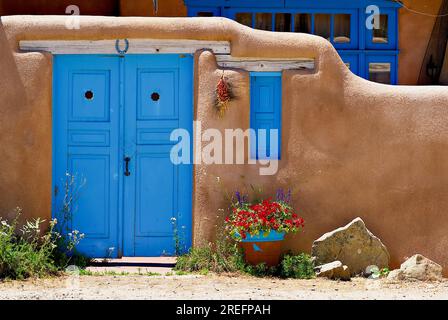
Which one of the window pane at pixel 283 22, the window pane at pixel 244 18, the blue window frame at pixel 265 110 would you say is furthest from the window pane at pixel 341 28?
the blue window frame at pixel 265 110

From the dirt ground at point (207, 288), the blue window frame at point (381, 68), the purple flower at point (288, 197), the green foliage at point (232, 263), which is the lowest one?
the dirt ground at point (207, 288)

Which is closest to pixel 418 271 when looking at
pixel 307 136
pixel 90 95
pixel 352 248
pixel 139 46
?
pixel 352 248

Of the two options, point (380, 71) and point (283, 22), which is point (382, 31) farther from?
point (283, 22)

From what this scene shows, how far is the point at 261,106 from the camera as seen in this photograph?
34.1 feet

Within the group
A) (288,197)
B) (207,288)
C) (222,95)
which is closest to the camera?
(207,288)

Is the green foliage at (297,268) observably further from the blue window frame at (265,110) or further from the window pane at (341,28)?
the window pane at (341,28)

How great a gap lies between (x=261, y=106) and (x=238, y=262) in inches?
75.6

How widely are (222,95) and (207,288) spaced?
2.40 m

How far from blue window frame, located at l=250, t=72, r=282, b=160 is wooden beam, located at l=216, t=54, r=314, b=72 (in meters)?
0.07

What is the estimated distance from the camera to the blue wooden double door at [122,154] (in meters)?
10.3

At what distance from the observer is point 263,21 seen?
1284cm

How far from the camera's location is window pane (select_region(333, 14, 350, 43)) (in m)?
12.9

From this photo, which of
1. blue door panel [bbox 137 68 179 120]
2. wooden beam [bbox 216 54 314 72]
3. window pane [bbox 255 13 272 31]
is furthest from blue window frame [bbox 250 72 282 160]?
window pane [bbox 255 13 272 31]

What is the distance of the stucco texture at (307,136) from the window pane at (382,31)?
103 inches
